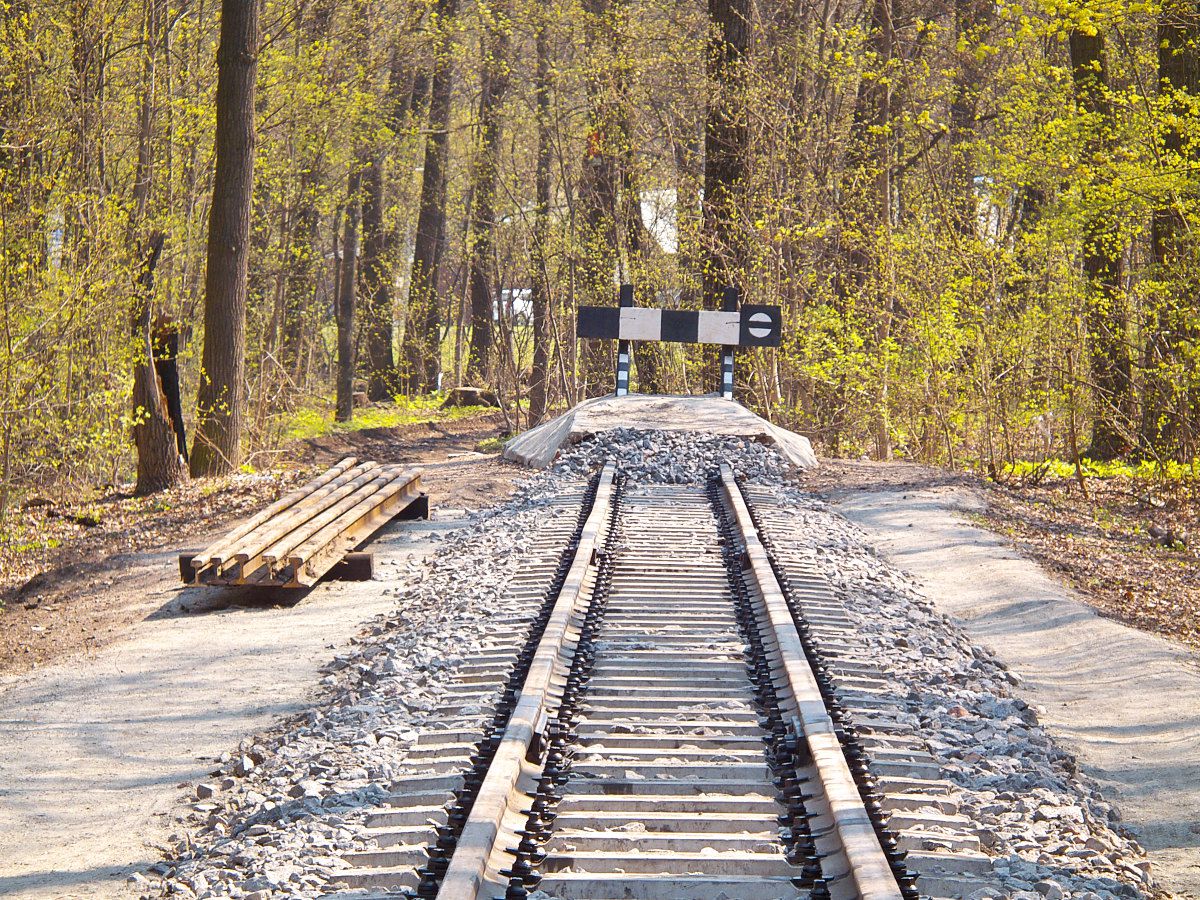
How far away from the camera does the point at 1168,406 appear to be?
13.9m

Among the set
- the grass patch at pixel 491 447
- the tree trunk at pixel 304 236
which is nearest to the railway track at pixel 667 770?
the grass patch at pixel 491 447

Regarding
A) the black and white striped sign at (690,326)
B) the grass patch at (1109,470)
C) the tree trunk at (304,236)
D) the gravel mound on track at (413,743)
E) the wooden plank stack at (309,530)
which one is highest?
the tree trunk at (304,236)

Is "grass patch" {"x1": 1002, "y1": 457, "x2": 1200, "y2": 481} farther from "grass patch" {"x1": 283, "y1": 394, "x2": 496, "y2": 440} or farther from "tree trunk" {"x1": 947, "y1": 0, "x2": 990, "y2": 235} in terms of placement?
"grass patch" {"x1": 283, "y1": 394, "x2": 496, "y2": 440}

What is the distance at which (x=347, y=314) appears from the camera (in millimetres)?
27797

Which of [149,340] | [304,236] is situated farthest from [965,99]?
[149,340]

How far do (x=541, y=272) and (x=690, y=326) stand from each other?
557 cm

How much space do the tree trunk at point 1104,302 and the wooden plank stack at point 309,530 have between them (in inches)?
308

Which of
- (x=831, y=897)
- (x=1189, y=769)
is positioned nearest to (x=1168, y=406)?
(x=1189, y=769)

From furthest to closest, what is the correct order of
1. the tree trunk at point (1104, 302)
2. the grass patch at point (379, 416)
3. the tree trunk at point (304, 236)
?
the grass patch at point (379, 416)
the tree trunk at point (304, 236)
the tree trunk at point (1104, 302)

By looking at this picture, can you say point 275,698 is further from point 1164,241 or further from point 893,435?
point 893,435

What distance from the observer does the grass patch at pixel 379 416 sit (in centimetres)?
2423

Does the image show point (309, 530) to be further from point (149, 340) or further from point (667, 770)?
point (149, 340)

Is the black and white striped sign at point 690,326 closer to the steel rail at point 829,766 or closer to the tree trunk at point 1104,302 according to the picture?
the tree trunk at point 1104,302

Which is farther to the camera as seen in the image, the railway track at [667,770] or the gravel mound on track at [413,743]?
the gravel mound on track at [413,743]
